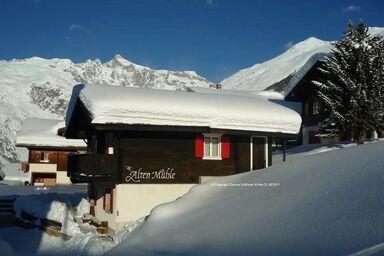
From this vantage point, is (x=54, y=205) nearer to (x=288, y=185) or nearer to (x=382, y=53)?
(x=288, y=185)

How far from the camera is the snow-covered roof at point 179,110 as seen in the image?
17188 millimetres

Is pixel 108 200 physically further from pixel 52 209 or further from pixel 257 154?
pixel 257 154

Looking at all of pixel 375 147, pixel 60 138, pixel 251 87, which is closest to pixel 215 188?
pixel 375 147

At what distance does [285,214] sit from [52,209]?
44.1 feet

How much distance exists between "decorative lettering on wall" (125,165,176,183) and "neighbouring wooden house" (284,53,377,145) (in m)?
19.2

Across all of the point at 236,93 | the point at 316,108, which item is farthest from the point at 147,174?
the point at 236,93

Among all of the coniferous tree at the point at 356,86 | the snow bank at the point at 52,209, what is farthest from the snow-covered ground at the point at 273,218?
the coniferous tree at the point at 356,86

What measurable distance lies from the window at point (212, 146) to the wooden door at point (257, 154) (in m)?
1.82

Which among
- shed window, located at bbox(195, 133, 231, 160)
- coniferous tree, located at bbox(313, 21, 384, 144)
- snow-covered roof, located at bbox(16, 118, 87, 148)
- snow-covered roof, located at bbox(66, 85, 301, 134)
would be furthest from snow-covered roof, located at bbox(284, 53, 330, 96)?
snow-covered roof, located at bbox(16, 118, 87, 148)

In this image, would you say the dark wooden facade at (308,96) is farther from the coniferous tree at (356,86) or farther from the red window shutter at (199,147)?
the red window shutter at (199,147)

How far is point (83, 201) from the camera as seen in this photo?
22.9 metres

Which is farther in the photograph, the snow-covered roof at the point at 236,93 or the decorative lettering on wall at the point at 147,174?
the snow-covered roof at the point at 236,93

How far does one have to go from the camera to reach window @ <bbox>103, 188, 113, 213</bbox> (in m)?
18.4

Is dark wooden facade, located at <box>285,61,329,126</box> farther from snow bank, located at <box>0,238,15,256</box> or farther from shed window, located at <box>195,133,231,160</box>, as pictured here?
snow bank, located at <box>0,238,15,256</box>
